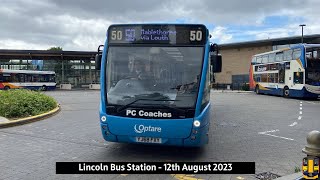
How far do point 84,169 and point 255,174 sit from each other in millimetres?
3139

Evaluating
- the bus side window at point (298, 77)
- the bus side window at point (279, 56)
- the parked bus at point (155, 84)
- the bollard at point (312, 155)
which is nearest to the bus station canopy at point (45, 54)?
the bus side window at point (279, 56)

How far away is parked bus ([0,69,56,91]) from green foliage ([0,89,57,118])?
77.9ft

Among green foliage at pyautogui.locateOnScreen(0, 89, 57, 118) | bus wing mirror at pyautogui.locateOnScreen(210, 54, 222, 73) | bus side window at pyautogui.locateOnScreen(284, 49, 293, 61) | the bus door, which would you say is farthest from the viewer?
the bus door

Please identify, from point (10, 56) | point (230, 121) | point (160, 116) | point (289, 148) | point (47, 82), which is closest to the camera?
point (160, 116)

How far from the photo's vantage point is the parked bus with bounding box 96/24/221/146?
6.05m

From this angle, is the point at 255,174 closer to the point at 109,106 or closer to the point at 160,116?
the point at 160,116

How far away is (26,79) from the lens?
3844 cm

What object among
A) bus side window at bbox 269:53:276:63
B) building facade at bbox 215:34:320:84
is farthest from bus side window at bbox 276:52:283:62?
building facade at bbox 215:34:320:84

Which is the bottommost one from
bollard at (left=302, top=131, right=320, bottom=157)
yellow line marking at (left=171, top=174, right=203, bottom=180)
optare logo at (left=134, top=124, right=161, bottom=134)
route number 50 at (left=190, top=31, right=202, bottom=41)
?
yellow line marking at (left=171, top=174, right=203, bottom=180)

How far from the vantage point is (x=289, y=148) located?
24.7 feet

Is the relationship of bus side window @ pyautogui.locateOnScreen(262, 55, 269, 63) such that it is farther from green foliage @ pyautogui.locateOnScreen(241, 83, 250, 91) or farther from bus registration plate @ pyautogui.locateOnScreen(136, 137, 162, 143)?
bus registration plate @ pyautogui.locateOnScreen(136, 137, 162, 143)

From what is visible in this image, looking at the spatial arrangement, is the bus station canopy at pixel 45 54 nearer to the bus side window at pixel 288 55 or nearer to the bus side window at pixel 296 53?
the bus side window at pixel 288 55

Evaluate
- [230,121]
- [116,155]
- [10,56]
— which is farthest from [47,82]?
[116,155]

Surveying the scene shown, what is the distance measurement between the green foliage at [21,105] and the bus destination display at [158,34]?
6912mm
